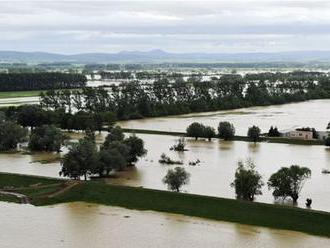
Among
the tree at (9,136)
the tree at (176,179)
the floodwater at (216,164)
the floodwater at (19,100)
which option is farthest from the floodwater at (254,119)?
the tree at (176,179)

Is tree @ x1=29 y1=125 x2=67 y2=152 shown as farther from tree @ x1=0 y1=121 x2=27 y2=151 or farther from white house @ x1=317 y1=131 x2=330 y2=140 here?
white house @ x1=317 y1=131 x2=330 y2=140

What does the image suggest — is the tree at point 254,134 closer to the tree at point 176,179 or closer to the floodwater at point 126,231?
the tree at point 176,179

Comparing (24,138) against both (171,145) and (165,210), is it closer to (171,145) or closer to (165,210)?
(171,145)

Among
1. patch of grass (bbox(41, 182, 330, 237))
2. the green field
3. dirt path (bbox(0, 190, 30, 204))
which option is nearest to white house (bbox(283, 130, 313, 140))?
patch of grass (bbox(41, 182, 330, 237))

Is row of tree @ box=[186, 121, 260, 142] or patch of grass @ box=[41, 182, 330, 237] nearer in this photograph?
patch of grass @ box=[41, 182, 330, 237]

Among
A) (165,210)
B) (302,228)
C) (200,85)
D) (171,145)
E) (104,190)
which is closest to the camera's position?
(302,228)

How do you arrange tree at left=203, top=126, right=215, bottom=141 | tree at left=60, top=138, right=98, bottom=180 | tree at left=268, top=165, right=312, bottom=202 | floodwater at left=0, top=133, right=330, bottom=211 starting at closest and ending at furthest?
tree at left=268, top=165, right=312, bottom=202 < floodwater at left=0, top=133, right=330, bottom=211 < tree at left=60, top=138, right=98, bottom=180 < tree at left=203, top=126, right=215, bottom=141

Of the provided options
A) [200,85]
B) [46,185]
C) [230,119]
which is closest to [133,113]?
[230,119]
